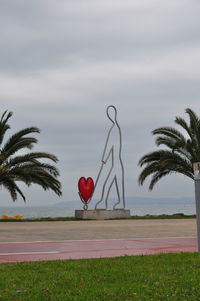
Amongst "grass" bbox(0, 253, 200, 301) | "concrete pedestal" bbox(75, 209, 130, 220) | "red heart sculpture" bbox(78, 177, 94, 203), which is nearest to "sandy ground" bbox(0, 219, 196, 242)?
"grass" bbox(0, 253, 200, 301)

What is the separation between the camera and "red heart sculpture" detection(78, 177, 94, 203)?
94.6ft

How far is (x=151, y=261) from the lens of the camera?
8961mm

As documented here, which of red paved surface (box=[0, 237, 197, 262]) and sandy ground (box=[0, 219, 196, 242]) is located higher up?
sandy ground (box=[0, 219, 196, 242])

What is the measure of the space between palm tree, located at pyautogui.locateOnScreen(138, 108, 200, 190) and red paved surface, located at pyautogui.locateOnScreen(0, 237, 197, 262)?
16.8 metres

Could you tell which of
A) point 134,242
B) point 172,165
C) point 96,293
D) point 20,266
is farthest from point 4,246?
point 172,165

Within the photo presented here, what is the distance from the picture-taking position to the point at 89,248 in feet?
39.7

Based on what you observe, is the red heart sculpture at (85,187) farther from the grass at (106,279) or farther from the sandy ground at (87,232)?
the grass at (106,279)

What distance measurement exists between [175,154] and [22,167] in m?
8.64

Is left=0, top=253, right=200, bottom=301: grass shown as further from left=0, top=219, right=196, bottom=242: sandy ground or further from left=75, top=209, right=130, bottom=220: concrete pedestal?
left=75, top=209, right=130, bottom=220: concrete pedestal

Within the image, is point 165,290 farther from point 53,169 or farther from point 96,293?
point 53,169

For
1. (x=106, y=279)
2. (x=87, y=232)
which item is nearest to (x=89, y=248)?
(x=106, y=279)

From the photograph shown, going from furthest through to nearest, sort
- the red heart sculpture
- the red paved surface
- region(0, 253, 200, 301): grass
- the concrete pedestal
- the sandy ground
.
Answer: the red heart sculpture < the concrete pedestal < the sandy ground < the red paved surface < region(0, 253, 200, 301): grass

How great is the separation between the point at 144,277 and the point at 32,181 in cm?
2168

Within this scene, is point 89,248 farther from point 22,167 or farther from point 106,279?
point 22,167
